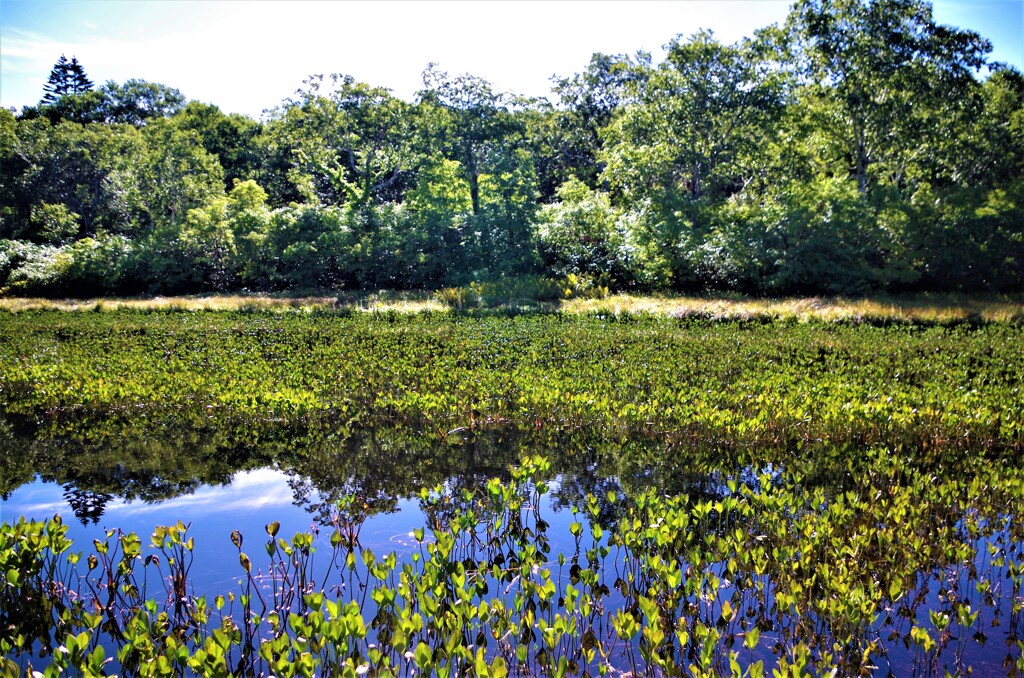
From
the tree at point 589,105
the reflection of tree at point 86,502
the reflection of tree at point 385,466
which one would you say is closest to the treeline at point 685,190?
the tree at point 589,105

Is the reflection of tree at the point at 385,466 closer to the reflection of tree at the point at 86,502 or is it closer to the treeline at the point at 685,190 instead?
the reflection of tree at the point at 86,502

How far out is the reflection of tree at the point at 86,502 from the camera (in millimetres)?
6449

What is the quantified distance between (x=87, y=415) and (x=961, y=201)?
954 inches

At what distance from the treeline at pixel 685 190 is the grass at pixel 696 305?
4.27 feet

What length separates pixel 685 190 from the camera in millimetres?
26750

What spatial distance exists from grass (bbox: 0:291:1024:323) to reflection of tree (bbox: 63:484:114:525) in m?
15.6

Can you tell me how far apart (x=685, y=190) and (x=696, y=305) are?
6.91m

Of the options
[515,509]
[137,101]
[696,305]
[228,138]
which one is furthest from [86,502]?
[137,101]

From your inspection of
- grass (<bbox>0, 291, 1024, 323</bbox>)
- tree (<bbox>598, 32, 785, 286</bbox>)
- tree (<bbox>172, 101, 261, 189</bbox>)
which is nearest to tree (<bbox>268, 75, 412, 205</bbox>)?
grass (<bbox>0, 291, 1024, 323</bbox>)

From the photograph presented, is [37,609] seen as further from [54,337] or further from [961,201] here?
[961,201]

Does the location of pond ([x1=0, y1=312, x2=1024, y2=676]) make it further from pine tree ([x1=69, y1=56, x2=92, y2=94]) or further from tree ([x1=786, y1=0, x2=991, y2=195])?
pine tree ([x1=69, y1=56, x2=92, y2=94])

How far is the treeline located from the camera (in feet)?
75.0

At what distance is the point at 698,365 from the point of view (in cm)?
1191

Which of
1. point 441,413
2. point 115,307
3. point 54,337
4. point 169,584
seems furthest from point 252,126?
point 169,584
